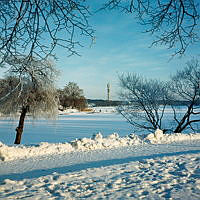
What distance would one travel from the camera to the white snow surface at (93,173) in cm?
303

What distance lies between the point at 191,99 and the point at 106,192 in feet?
38.5

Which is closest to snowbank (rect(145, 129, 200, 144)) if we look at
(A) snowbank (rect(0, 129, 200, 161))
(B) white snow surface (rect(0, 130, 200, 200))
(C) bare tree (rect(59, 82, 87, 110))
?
(A) snowbank (rect(0, 129, 200, 161))

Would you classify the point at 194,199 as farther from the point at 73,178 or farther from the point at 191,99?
the point at 191,99

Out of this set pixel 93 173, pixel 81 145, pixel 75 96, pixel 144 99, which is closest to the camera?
pixel 93 173

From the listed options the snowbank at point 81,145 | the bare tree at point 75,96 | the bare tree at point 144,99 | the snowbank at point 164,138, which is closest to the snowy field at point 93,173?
the snowbank at point 81,145

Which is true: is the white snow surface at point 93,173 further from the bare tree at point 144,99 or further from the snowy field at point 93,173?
the bare tree at point 144,99

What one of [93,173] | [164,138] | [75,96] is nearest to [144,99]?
[164,138]

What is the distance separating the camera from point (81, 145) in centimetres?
661

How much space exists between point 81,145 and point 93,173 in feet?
8.56

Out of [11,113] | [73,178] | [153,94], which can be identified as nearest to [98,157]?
[73,178]

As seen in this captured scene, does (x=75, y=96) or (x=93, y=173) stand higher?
(x=75, y=96)

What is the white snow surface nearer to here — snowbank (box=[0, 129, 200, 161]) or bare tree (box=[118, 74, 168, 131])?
snowbank (box=[0, 129, 200, 161])

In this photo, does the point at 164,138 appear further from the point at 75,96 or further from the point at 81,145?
the point at 75,96

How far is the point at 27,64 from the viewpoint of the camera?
2631mm
